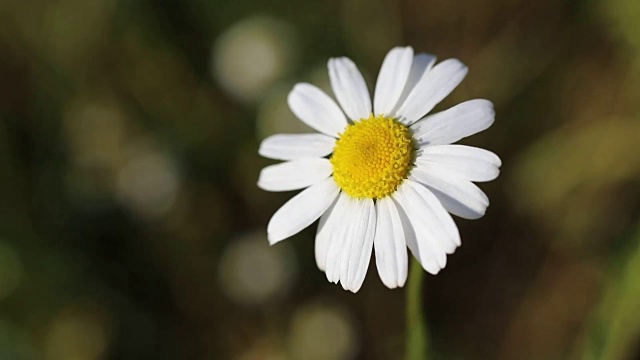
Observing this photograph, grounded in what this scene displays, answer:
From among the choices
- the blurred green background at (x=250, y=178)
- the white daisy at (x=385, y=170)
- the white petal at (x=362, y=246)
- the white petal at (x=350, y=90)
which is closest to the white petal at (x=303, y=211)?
the white daisy at (x=385, y=170)

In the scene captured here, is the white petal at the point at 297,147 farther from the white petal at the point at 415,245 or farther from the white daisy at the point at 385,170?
the white petal at the point at 415,245

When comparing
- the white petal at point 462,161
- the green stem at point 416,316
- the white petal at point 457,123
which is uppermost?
the white petal at point 457,123

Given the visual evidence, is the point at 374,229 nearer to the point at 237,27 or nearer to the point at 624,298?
the point at 624,298

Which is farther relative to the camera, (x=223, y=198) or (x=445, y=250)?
(x=223, y=198)

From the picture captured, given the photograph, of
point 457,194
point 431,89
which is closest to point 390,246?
point 457,194

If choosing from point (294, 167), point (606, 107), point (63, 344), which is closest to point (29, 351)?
point (63, 344)

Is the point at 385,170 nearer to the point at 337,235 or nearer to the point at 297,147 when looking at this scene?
the point at 337,235
